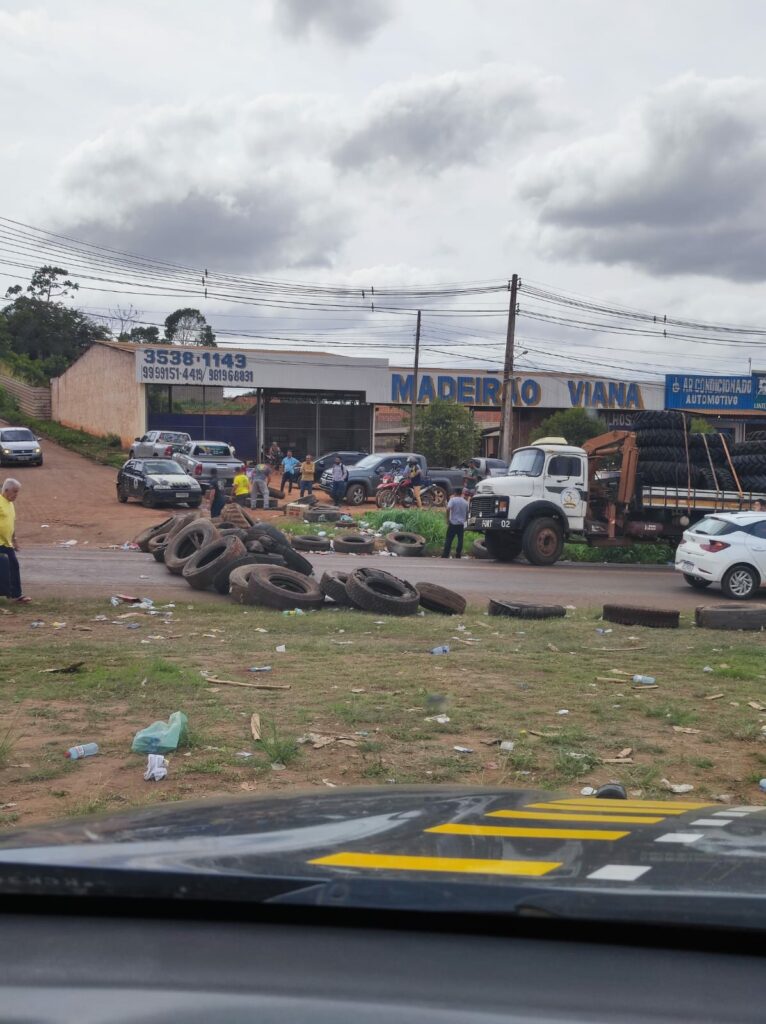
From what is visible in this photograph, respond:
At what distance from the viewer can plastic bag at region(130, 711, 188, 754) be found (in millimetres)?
6750

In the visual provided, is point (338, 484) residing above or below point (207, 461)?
below

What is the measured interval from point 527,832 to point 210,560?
572 inches

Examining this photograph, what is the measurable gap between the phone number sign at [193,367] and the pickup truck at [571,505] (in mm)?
30098

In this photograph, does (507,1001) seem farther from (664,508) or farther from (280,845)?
(664,508)

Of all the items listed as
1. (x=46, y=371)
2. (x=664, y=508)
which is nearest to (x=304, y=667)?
(x=664, y=508)

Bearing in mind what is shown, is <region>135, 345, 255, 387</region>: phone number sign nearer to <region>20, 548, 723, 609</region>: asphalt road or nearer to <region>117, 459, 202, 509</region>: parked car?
<region>117, 459, 202, 509</region>: parked car

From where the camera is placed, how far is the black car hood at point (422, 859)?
170 centimetres

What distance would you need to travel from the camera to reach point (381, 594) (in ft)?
46.9

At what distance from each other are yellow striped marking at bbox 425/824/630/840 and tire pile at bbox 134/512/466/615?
11581 millimetres

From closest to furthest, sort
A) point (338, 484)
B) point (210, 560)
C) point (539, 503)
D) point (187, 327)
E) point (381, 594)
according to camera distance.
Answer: point (381, 594) < point (210, 560) < point (539, 503) < point (338, 484) < point (187, 327)

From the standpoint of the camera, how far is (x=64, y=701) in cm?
816

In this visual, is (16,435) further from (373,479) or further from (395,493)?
(395,493)

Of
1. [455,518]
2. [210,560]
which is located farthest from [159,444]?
[210,560]

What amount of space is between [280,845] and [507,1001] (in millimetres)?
772
